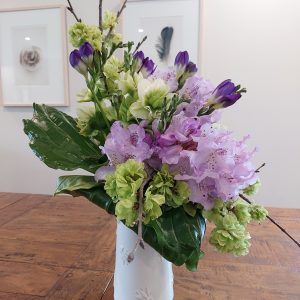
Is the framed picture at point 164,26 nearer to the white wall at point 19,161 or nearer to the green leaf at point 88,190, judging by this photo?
the white wall at point 19,161

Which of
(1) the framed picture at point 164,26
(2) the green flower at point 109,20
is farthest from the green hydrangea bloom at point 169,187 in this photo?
(1) the framed picture at point 164,26

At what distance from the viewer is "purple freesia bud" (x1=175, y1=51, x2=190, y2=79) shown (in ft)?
1.52

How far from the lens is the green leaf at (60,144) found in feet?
1.62

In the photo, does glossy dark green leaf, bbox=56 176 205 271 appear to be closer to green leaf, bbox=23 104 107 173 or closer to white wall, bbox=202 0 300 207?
green leaf, bbox=23 104 107 173

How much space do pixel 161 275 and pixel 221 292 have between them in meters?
0.21

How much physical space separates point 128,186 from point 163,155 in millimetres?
68

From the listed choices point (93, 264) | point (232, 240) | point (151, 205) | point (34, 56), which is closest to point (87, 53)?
point (151, 205)

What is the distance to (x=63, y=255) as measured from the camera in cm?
83

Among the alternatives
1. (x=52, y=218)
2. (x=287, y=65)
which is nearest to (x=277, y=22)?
(x=287, y=65)

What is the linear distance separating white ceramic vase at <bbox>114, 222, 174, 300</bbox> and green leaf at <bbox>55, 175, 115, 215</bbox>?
60 millimetres

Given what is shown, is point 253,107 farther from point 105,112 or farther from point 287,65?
point 105,112

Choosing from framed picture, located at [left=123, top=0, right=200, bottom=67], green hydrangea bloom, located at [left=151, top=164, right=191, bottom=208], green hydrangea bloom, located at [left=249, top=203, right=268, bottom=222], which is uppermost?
framed picture, located at [left=123, top=0, right=200, bottom=67]

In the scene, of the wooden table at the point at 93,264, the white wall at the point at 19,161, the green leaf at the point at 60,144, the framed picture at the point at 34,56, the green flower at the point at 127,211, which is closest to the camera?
the green flower at the point at 127,211

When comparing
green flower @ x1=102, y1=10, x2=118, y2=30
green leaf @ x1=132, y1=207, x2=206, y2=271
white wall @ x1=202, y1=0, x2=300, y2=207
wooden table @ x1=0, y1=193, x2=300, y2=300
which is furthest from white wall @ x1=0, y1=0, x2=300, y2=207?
green leaf @ x1=132, y1=207, x2=206, y2=271
